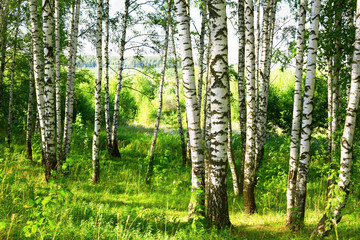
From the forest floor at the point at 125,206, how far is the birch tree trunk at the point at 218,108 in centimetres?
47

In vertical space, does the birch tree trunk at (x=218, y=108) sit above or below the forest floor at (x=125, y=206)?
above

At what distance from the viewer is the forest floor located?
362cm

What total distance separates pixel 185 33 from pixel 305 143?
9.81 feet

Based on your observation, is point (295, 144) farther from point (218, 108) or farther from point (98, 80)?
point (98, 80)

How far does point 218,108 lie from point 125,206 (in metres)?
3.47

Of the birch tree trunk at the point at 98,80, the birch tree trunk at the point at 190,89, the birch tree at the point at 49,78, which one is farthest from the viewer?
the birch tree trunk at the point at 98,80

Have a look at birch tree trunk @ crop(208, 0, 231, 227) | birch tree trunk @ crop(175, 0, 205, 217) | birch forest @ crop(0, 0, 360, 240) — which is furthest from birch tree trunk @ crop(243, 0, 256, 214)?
birch tree trunk @ crop(208, 0, 231, 227)

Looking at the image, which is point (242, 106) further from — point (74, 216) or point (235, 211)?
point (74, 216)

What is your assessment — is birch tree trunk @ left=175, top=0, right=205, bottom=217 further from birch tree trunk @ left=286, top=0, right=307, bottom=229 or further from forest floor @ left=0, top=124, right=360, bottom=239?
birch tree trunk @ left=286, top=0, right=307, bottom=229

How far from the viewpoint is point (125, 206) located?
616 centimetres

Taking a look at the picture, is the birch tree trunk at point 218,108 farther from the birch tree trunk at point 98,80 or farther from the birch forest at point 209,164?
the birch tree trunk at point 98,80

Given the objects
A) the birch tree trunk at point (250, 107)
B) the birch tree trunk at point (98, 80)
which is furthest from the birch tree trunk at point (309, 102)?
the birch tree trunk at point (98, 80)

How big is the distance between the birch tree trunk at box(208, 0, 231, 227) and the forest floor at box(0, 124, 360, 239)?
1.54 feet

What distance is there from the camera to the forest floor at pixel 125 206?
3621 millimetres
